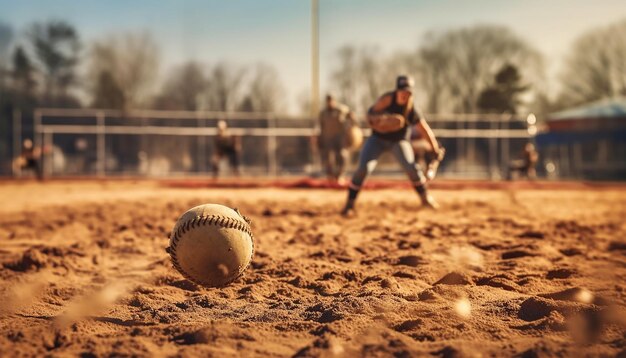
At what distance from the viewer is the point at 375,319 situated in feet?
11.7

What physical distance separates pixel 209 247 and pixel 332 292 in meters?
0.98

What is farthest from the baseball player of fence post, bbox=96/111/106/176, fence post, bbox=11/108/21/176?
fence post, bbox=11/108/21/176

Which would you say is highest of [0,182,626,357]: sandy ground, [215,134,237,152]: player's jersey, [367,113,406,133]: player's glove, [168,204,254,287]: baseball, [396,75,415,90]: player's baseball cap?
[396,75,415,90]: player's baseball cap

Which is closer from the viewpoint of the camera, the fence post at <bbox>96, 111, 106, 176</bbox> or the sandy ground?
the sandy ground

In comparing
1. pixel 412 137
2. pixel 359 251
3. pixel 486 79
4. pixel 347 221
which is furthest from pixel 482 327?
pixel 486 79

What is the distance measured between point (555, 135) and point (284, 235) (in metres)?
31.2

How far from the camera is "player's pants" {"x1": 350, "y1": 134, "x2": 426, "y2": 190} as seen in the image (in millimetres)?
9570

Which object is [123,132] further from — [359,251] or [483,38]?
[483,38]

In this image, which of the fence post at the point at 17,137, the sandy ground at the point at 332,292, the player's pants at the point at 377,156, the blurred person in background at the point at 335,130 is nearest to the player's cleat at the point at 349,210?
the player's pants at the point at 377,156

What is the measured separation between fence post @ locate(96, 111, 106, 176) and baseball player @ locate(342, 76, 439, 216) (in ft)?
65.9

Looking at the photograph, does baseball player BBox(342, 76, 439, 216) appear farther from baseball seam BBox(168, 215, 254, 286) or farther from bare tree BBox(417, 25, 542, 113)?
bare tree BBox(417, 25, 542, 113)

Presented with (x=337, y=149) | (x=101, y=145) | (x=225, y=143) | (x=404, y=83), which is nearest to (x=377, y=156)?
(x=404, y=83)

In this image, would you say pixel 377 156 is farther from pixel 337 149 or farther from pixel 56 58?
pixel 56 58

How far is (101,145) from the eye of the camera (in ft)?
89.5
